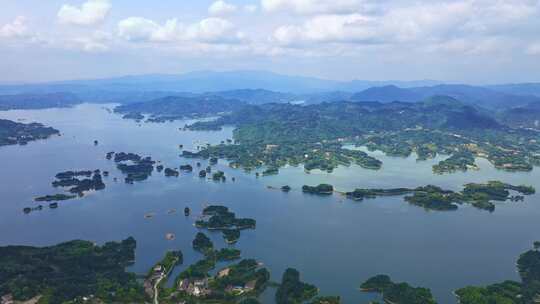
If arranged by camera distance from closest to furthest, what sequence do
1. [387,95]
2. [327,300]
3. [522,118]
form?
[327,300] < [522,118] < [387,95]

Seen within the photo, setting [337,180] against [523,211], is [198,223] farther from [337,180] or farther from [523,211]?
[523,211]

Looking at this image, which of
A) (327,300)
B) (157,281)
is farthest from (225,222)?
→ (327,300)

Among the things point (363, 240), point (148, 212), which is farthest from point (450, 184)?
point (148, 212)

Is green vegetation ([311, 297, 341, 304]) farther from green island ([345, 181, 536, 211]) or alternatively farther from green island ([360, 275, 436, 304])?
green island ([345, 181, 536, 211])

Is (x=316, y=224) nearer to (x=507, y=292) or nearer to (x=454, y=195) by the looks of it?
(x=507, y=292)

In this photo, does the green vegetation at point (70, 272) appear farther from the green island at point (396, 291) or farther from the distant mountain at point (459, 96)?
the distant mountain at point (459, 96)
